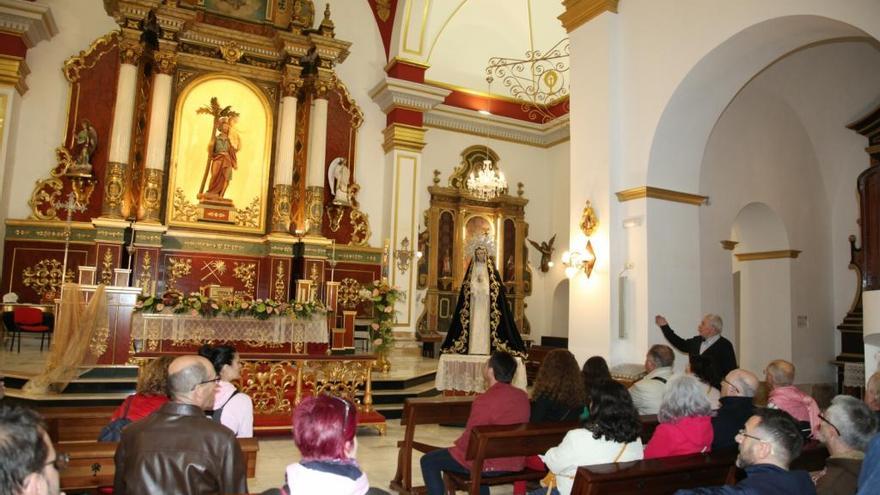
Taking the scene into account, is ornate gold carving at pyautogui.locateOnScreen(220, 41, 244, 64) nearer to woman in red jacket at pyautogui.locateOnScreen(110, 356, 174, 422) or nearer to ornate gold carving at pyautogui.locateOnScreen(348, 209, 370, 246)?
ornate gold carving at pyautogui.locateOnScreen(348, 209, 370, 246)

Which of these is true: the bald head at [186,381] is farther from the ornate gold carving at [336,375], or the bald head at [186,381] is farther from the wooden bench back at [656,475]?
the ornate gold carving at [336,375]

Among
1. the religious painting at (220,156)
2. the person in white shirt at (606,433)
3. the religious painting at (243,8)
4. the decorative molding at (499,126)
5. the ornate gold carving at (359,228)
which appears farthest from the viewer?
the decorative molding at (499,126)

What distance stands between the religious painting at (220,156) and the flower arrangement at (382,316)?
3.78 metres

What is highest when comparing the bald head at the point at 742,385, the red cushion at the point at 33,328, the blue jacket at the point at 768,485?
the bald head at the point at 742,385

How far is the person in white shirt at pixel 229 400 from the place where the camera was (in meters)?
3.70

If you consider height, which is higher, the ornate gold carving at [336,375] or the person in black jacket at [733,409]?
the person in black jacket at [733,409]

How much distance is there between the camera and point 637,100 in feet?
25.8

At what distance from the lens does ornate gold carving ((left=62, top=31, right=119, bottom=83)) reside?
11625 millimetres

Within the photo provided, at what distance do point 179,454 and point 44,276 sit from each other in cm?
1052

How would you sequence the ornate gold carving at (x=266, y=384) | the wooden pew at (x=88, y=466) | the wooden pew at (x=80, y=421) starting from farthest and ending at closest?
the ornate gold carving at (x=266, y=384)
the wooden pew at (x=80, y=421)
the wooden pew at (x=88, y=466)

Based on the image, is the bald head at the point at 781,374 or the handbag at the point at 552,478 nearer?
the handbag at the point at 552,478

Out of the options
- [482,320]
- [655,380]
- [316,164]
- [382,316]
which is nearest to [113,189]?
[316,164]

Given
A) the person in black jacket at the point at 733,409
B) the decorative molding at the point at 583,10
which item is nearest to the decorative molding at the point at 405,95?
the decorative molding at the point at 583,10

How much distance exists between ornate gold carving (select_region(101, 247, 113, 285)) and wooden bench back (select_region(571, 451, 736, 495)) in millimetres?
10175
